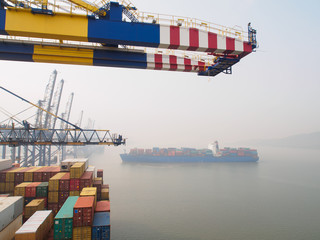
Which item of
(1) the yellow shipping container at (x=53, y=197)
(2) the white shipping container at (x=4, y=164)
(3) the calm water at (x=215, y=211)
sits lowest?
(3) the calm water at (x=215, y=211)

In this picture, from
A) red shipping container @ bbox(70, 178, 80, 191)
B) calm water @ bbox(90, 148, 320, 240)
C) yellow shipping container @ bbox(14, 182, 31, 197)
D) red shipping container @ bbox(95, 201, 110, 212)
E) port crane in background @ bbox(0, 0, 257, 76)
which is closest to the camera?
port crane in background @ bbox(0, 0, 257, 76)

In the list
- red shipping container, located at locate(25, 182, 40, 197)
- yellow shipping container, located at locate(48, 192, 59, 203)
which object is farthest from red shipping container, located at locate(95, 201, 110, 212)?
red shipping container, located at locate(25, 182, 40, 197)

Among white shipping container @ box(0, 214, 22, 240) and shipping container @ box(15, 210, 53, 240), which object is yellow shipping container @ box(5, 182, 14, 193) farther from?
shipping container @ box(15, 210, 53, 240)

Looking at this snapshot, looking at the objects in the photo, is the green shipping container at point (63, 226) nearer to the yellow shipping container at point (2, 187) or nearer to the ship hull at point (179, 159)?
the yellow shipping container at point (2, 187)

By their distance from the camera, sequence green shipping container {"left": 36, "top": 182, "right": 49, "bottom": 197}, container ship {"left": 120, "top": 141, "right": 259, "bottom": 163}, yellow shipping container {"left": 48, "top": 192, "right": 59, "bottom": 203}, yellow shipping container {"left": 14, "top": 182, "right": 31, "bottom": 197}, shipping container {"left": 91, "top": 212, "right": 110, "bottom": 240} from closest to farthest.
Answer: shipping container {"left": 91, "top": 212, "right": 110, "bottom": 240} < yellow shipping container {"left": 14, "top": 182, "right": 31, "bottom": 197} < green shipping container {"left": 36, "top": 182, "right": 49, "bottom": 197} < yellow shipping container {"left": 48, "top": 192, "right": 59, "bottom": 203} < container ship {"left": 120, "top": 141, "right": 259, "bottom": 163}

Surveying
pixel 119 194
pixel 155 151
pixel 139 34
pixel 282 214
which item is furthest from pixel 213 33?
pixel 155 151

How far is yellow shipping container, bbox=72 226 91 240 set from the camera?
31.8ft

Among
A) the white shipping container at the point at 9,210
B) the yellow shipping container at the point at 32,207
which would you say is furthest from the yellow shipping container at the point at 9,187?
the white shipping container at the point at 9,210

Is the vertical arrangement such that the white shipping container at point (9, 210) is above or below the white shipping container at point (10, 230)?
above

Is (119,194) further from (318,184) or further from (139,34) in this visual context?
(318,184)

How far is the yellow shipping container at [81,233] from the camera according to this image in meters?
9.70

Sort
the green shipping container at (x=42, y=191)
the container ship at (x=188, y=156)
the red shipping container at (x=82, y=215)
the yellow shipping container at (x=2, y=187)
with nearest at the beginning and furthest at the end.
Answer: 1. the red shipping container at (x=82, y=215)
2. the green shipping container at (x=42, y=191)
3. the yellow shipping container at (x=2, y=187)
4. the container ship at (x=188, y=156)

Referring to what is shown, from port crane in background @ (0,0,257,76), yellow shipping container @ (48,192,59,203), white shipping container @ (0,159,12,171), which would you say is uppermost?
port crane in background @ (0,0,257,76)

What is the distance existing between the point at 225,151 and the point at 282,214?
155 ft
